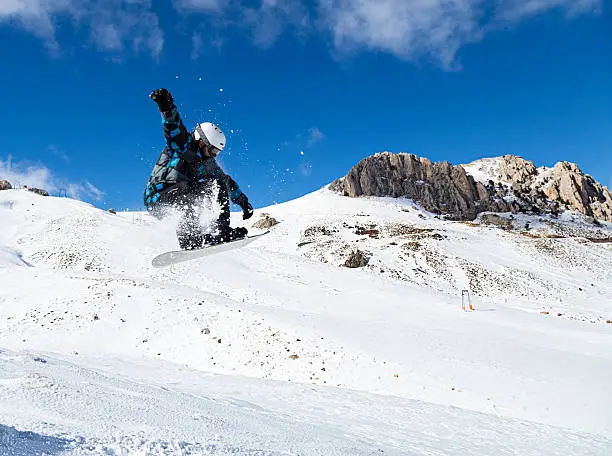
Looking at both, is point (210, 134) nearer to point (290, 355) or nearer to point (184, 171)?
point (184, 171)

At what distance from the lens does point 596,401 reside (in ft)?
30.4

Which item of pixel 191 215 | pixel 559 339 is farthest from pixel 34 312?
pixel 559 339

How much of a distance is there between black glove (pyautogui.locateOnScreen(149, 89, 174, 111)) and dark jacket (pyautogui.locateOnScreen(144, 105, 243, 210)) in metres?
0.23

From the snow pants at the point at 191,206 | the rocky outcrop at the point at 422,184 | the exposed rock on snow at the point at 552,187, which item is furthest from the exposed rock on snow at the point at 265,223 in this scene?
the exposed rock on snow at the point at 552,187

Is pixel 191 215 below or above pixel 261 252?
below

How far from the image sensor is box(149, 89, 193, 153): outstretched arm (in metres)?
7.20

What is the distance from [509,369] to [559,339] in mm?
4739

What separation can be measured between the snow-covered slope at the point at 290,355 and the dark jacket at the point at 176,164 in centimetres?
176

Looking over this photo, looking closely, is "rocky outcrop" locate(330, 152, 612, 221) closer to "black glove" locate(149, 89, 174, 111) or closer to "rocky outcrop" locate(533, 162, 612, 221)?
"rocky outcrop" locate(533, 162, 612, 221)

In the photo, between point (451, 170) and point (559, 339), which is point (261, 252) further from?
point (451, 170)

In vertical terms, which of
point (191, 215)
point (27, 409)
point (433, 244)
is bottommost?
point (27, 409)

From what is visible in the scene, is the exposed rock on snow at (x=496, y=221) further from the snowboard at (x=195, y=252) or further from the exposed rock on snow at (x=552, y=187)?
the snowboard at (x=195, y=252)

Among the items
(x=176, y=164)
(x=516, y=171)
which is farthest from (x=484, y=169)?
(x=176, y=164)

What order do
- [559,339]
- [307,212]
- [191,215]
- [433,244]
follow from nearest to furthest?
1. [191,215]
2. [559,339]
3. [433,244]
4. [307,212]
